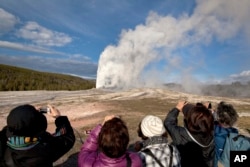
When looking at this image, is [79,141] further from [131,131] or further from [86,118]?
[86,118]

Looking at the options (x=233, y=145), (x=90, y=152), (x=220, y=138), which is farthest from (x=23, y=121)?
(x=233, y=145)

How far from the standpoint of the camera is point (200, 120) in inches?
126

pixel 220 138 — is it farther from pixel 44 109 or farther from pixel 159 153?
pixel 44 109

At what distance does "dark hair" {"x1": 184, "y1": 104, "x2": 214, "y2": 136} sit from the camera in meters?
3.19

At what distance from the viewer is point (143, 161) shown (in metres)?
2.80

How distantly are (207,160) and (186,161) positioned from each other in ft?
0.82

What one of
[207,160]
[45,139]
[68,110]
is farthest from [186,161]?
[68,110]

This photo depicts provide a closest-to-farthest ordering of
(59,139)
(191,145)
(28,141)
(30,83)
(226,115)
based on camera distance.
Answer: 1. (28,141)
2. (59,139)
3. (191,145)
4. (226,115)
5. (30,83)

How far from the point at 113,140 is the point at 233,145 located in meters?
1.79

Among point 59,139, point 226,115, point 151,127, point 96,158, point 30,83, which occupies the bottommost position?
point 96,158

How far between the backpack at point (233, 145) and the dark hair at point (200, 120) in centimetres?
44

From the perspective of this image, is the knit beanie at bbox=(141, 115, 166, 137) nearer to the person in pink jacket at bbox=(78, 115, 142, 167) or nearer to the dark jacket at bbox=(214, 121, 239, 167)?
the person in pink jacket at bbox=(78, 115, 142, 167)

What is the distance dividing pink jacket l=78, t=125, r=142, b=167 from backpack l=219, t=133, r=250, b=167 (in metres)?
1.41

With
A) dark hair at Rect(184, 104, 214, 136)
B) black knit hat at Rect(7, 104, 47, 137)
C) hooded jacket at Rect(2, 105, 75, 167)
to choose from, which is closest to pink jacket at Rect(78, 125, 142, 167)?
hooded jacket at Rect(2, 105, 75, 167)
